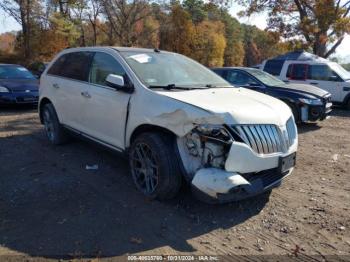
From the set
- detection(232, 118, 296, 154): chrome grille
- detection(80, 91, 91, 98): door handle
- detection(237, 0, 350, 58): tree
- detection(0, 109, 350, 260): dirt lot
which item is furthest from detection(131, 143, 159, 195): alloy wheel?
detection(237, 0, 350, 58): tree

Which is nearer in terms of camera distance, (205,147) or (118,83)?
(205,147)

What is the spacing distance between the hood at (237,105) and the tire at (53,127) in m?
2.88

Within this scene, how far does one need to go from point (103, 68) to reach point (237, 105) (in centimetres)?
221

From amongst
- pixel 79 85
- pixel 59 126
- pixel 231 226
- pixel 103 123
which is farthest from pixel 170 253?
pixel 59 126

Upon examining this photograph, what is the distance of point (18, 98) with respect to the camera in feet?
34.7

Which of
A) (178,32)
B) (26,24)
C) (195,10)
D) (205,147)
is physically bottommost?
(205,147)

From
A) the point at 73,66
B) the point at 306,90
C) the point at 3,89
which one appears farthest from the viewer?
the point at 3,89

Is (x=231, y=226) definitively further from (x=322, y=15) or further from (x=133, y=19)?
(x=133, y=19)

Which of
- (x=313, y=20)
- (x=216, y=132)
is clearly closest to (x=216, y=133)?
(x=216, y=132)

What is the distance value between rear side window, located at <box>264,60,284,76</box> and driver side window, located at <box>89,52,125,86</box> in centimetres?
922

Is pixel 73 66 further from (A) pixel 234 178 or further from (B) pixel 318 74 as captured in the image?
(B) pixel 318 74

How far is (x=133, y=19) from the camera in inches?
1447

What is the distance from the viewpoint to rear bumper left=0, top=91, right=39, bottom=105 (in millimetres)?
10406

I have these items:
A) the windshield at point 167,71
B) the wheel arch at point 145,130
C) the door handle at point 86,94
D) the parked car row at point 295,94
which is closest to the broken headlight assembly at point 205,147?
the wheel arch at point 145,130
